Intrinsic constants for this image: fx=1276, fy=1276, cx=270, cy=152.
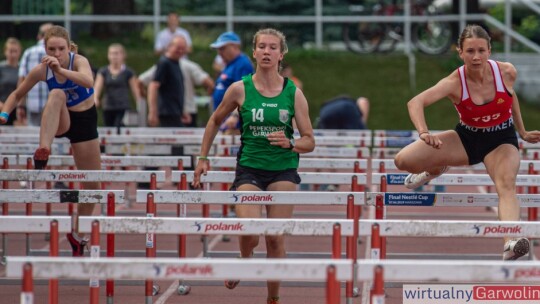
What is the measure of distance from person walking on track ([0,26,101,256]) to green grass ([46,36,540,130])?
11.6 metres

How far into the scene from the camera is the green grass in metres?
23.6

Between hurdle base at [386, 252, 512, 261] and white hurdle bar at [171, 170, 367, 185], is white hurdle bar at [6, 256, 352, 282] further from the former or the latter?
hurdle base at [386, 252, 512, 261]

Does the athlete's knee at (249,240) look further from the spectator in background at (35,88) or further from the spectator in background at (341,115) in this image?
the spectator in background at (341,115)

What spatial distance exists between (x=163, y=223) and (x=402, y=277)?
5.62 feet

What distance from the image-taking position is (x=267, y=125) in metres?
9.23

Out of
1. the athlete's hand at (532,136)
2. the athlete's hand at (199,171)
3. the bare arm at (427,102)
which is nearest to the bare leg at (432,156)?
the bare arm at (427,102)

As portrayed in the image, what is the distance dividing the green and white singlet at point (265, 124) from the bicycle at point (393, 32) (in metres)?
17.3

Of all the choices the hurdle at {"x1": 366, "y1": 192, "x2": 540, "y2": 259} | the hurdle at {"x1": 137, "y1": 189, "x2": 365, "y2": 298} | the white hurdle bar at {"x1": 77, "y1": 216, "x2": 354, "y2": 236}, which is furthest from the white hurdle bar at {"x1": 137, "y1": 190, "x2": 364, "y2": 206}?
the white hurdle bar at {"x1": 77, "y1": 216, "x2": 354, "y2": 236}

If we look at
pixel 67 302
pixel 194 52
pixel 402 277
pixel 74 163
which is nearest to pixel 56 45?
pixel 74 163

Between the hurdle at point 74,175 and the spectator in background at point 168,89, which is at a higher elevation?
the spectator in background at point 168,89

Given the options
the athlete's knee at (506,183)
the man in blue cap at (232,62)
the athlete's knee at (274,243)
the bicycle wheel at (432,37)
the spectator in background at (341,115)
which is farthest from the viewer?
the bicycle wheel at (432,37)

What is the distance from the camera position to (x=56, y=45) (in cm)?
1070

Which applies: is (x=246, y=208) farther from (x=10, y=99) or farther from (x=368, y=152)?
(x=368, y=152)

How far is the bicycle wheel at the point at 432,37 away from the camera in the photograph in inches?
1032
